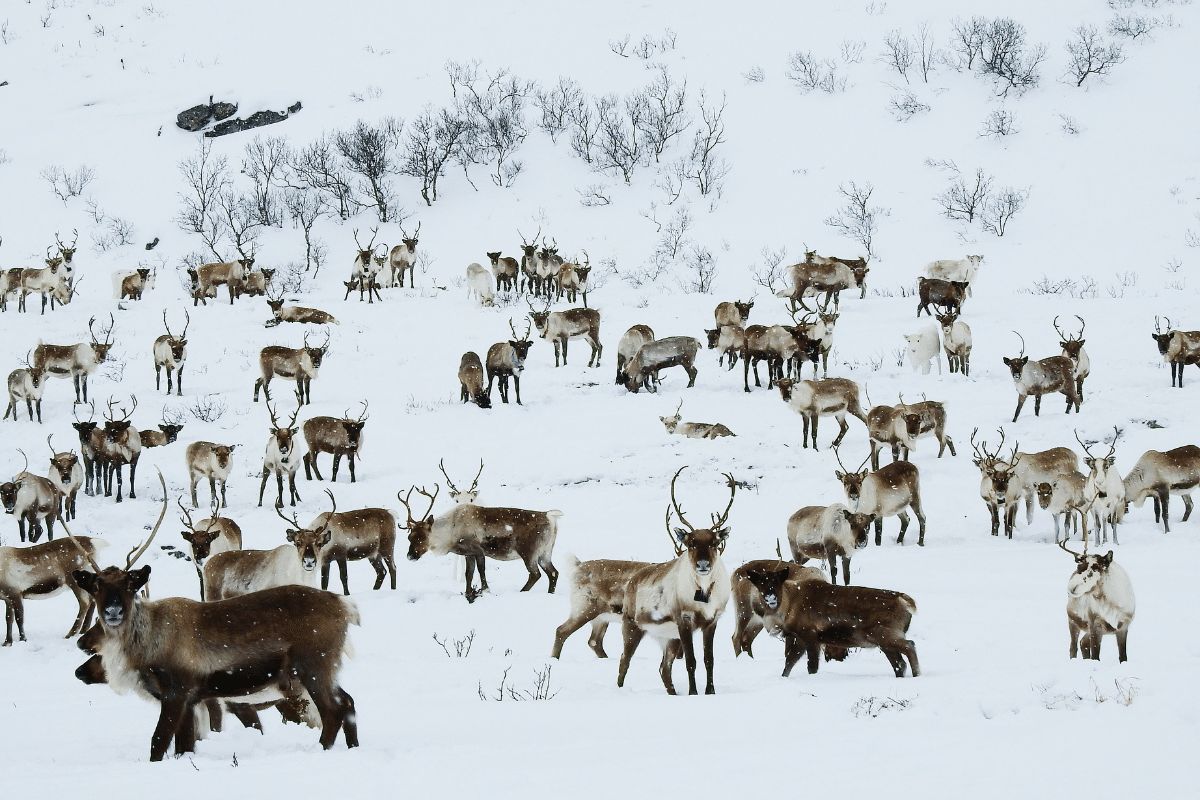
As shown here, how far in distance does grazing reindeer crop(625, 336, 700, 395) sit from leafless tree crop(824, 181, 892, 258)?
17.1m

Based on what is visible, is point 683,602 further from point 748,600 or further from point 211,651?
point 211,651

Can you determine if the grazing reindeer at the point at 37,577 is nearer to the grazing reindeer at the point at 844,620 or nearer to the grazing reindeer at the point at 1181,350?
the grazing reindeer at the point at 844,620

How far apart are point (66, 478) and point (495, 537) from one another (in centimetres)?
828

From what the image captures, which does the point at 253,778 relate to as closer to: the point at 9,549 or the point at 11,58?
the point at 9,549

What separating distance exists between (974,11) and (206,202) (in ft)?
131

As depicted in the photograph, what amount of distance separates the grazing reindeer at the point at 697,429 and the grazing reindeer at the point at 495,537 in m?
6.69

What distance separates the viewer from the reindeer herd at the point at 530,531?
6875 mm

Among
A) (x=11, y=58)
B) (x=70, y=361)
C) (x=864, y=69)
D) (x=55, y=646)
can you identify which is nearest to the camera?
(x=55, y=646)

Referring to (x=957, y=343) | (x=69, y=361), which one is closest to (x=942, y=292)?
(x=957, y=343)

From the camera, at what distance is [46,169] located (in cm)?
4928

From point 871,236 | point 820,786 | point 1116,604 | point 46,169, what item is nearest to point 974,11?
point 871,236

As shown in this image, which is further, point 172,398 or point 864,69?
point 864,69

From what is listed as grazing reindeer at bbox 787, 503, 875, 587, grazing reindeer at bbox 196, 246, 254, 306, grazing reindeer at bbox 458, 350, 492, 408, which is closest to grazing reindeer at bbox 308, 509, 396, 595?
grazing reindeer at bbox 787, 503, 875, 587

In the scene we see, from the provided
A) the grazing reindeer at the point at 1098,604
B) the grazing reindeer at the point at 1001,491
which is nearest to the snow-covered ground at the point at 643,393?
the grazing reindeer at the point at 1098,604
